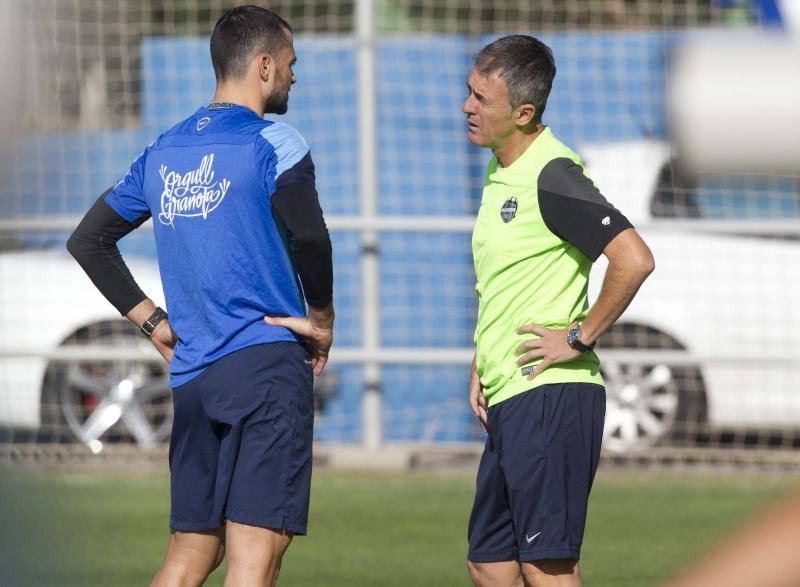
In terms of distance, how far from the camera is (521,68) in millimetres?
3992

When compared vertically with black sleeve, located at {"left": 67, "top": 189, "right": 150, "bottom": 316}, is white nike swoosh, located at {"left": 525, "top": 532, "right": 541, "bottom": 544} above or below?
below

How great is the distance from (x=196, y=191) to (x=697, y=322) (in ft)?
20.3

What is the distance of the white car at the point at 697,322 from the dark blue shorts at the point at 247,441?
5.65m

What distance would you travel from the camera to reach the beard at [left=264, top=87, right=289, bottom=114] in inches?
162

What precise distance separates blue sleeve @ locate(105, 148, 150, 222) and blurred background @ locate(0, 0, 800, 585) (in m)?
3.73

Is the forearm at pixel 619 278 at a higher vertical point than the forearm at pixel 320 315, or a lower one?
higher

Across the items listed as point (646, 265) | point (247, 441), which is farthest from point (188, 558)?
point (646, 265)

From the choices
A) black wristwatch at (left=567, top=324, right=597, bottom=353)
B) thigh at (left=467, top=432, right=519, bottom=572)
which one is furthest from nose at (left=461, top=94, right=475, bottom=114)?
thigh at (left=467, top=432, right=519, bottom=572)

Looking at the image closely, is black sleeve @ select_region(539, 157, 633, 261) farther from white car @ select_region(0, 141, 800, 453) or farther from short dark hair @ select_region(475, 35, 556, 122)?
white car @ select_region(0, 141, 800, 453)

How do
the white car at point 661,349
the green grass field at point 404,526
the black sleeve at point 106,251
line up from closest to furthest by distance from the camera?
the black sleeve at point 106,251, the green grass field at point 404,526, the white car at point 661,349

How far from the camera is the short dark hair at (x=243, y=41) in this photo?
4039mm

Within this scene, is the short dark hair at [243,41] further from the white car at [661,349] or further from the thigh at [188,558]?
the white car at [661,349]

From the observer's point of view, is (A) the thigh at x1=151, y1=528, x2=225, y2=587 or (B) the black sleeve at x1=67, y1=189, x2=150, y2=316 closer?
(A) the thigh at x1=151, y1=528, x2=225, y2=587

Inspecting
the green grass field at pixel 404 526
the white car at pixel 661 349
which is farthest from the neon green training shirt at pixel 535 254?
the white car at pixel 661 349
